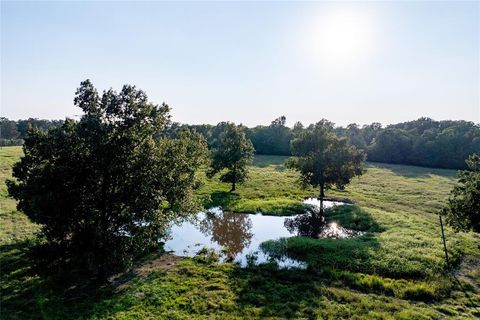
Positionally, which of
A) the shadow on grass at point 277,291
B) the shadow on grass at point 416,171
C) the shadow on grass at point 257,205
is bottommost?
the shadow on grass at point 277,291

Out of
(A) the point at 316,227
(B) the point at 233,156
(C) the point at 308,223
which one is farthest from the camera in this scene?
(B) the point at 233,156

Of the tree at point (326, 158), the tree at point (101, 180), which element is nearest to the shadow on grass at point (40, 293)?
the tree at point (101, 180)

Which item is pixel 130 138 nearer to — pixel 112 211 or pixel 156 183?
pixel 156 183

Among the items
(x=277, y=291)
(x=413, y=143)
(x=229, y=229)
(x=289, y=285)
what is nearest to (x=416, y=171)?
(x=413, y=143)

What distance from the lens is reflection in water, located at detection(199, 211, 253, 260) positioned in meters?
33.2

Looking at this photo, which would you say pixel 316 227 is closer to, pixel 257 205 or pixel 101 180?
pixel 257 205

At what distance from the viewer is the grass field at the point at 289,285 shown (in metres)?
19.9

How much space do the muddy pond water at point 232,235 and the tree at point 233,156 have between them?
12.7 meters

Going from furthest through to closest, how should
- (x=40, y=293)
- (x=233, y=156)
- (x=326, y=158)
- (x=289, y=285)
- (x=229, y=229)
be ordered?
(x=233, y=156)
(x=326, y=158)
(x=229, y=229)
(x=289, y=285)
(x=40, y=293)

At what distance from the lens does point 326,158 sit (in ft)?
163

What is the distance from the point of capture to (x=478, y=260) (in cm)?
2880

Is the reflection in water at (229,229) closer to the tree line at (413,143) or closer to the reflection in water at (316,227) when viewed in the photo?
the reflection in water at (316,227)

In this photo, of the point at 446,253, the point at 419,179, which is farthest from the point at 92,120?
the point at 419,179

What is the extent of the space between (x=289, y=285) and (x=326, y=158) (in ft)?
95.1
